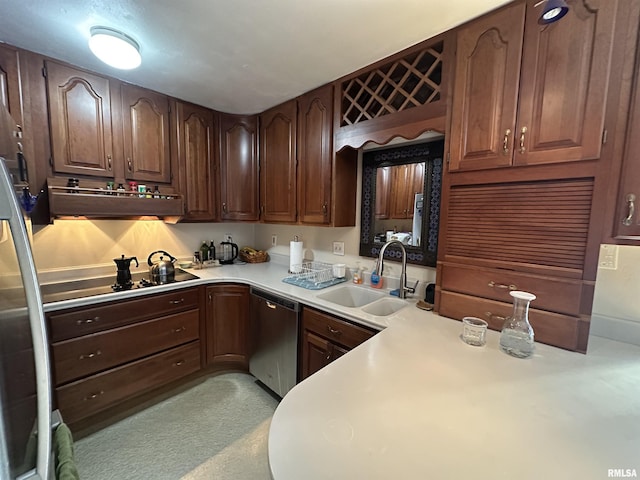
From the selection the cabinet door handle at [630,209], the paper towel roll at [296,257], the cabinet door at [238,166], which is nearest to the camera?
the cabinet door handle at [630,209]

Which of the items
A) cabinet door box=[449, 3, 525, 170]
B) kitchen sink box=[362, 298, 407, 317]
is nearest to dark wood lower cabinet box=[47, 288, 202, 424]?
kitchen sink box=[362, 298, 407, 317]

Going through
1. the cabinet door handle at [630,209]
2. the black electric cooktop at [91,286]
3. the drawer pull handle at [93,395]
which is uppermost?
the cabinet door handle at [630,209]

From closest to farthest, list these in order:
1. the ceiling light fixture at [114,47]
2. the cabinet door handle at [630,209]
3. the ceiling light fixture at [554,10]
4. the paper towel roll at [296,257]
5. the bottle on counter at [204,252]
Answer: the ceiling light fixture at [554,10] < the cabinet door handle at [630,209] < the ceiling light fixture at [114,47] < the paper towel roll at [296,257] < the bottle on counter at [204,252]

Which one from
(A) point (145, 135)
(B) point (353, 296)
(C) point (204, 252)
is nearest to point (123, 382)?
(C) point (204, 252)

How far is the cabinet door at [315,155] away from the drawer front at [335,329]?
73 cm

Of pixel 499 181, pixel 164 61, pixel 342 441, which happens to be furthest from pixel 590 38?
pixel 164 61

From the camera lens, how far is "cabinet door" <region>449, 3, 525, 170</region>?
1114 millimetres

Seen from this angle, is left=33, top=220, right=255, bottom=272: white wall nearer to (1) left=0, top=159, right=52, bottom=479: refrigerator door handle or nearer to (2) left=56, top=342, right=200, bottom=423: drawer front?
(2) left=56, top=342, right=200, bottom=423: drawer front

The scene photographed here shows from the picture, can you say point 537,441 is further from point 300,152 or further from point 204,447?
point 300,152

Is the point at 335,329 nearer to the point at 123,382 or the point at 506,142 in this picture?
the point at 506,142

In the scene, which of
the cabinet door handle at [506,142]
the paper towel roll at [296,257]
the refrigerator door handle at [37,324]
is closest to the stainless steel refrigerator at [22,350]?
the refrigerator door handle at [37,324]

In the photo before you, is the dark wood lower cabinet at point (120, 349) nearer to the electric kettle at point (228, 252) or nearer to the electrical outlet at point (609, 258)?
the electric kettle at point (228, 252)

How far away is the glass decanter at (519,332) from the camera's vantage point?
102 cm

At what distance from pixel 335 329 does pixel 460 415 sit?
0.87 metres
